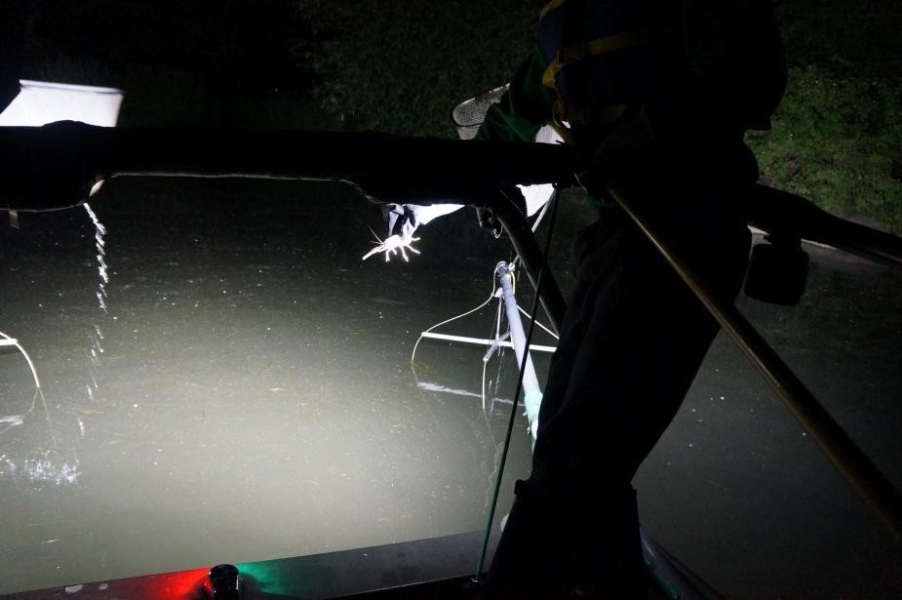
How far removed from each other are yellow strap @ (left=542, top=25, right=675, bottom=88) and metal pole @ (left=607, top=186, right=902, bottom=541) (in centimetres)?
60

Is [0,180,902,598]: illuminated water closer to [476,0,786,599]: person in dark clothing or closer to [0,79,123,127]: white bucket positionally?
[0,79,123,127]: white bucket

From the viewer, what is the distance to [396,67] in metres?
13.7

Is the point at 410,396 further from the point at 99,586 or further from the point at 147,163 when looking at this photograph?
the point at 147,163

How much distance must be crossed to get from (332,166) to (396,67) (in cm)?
1351

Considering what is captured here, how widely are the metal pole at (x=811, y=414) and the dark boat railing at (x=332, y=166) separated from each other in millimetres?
56

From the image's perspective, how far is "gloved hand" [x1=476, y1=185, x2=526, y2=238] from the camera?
56.8 inches

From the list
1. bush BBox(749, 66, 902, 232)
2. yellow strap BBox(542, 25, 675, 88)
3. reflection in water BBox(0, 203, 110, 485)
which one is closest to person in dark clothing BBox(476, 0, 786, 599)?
yellow strap BBox(542, 25, 675, 88)

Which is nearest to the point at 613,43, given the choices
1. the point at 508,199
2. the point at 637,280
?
the point at 508,199

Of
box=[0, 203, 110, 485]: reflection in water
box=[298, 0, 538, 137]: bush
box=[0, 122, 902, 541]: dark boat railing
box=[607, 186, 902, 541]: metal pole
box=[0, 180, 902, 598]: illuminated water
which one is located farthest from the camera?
box=[298, 0, 538, 137]: bush

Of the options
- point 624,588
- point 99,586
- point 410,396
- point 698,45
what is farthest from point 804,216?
point 410,396

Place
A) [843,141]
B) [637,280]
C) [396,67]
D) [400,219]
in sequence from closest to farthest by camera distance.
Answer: [637,280] < [400,219] < [843,141] < [396,67]

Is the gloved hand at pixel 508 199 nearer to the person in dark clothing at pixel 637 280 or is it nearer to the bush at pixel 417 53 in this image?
the person in dark clothing at pixel 637 280

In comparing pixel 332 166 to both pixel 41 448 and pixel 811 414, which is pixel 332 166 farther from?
pixel 41 448

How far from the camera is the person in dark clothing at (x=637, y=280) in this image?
110 centimetres
